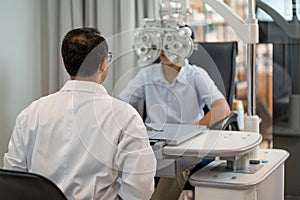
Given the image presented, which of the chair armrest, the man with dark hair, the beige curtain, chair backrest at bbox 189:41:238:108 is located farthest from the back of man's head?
chair backrest at bbox 189:41:238:108

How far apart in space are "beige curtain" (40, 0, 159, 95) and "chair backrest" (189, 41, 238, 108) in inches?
15.5

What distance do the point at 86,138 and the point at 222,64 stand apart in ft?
4.99

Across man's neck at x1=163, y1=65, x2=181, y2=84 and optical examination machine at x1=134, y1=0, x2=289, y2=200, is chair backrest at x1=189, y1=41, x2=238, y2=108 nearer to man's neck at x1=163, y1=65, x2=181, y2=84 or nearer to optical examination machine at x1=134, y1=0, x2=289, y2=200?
man's neck at x1=163, y1=65, x2=181, y2=84

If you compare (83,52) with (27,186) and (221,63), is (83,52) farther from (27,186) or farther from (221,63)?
(221,63)

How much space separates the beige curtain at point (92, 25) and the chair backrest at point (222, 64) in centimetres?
39

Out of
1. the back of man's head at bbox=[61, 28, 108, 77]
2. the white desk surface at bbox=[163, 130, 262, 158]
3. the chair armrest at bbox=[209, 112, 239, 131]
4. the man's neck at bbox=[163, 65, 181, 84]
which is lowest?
the chair armrest at bbox=[209, 112, 239, 131]

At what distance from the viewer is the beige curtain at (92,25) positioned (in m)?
2.78

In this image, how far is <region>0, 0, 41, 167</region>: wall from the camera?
7.97 feet

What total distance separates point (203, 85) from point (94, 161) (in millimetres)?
1331

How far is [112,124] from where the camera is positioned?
153cm

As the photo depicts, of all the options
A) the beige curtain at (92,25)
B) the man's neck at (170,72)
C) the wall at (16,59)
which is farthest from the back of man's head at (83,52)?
the man's neck at (170,72)

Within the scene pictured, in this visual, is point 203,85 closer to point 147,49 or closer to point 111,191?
point 147,49

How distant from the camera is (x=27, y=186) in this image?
1.31m

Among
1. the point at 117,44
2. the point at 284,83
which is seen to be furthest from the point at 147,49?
the point at 284,83
